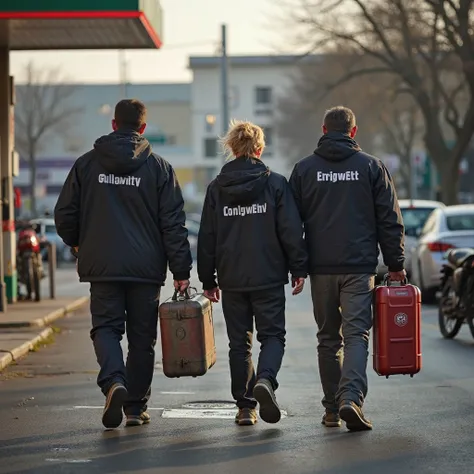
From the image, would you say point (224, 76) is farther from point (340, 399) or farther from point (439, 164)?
point (340, 399)

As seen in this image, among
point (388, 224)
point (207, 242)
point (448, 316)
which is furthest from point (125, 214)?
point (448, 316)

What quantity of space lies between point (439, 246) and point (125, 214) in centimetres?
1264

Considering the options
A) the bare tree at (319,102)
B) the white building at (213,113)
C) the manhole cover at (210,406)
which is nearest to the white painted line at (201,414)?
the manhole cover at (210,406)

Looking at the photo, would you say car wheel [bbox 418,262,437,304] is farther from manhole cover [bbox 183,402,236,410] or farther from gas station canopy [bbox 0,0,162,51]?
manhole cover [bbox 183,402,236,410]

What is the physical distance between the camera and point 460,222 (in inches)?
848

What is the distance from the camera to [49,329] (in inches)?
Result: 652

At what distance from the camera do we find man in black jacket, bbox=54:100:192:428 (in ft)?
29.8

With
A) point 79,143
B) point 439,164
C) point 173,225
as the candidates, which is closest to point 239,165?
point 173,225

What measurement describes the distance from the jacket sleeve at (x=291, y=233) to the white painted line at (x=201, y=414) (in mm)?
1122

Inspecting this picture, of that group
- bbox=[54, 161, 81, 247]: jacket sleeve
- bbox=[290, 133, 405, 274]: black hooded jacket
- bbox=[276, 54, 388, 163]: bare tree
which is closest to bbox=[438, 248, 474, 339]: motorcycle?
bbox=[290, 133, 405, 274]: black hooded jacket

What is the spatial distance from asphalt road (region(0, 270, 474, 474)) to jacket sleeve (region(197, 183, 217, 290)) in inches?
38.4

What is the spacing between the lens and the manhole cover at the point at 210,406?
10.0 m

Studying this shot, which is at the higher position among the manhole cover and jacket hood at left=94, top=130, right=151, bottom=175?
jacket hood at left=94, top=130, right=151, bottom=175

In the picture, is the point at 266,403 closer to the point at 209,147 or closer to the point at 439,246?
the point at 439,246
